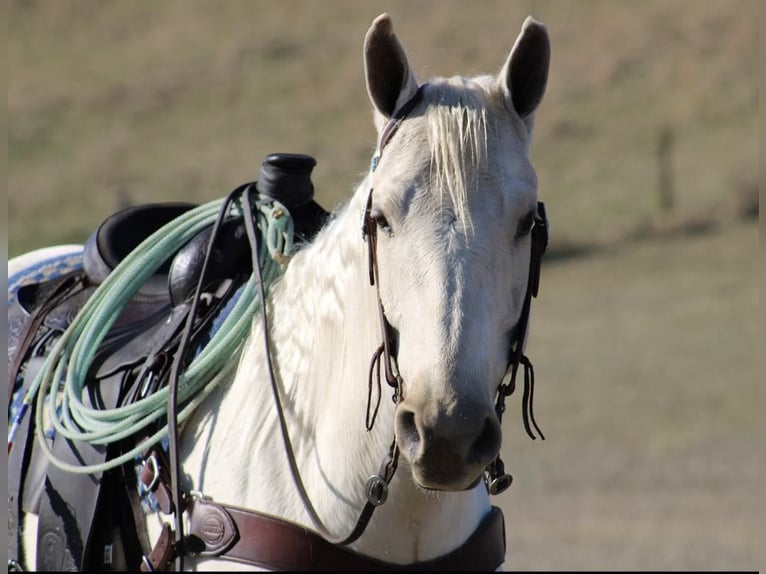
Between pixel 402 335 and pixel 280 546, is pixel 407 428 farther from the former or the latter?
pixel 280 546

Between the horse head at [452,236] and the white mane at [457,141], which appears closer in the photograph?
the horse head at [452,236]

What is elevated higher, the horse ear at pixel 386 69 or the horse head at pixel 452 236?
the horse ear at pixel 386 69

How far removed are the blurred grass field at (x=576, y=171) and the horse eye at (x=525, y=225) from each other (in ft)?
1.77

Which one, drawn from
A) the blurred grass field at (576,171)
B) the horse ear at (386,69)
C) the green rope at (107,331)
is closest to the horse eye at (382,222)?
the horse ear at (386,69)

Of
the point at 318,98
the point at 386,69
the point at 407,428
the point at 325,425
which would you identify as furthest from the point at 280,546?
the point at 318,98

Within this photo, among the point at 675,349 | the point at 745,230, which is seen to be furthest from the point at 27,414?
the point at 745,230

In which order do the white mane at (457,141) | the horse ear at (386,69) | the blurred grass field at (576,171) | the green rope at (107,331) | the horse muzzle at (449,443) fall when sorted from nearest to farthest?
1. the horse muzzle at (449,443)
2. the white mane at (457,141)
3. the horse ear at (386,69)
4. the green rope at (107,331)
5. the blurred grass field at (576,171)

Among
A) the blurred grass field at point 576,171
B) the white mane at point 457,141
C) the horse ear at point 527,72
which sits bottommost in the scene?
the blurred grass field at point 576,171

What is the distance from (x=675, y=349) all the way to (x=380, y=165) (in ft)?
36.7

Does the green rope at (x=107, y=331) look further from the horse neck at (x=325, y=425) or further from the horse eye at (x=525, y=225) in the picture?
the horse eye at (x=525, y=225)

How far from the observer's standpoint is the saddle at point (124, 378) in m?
3.32

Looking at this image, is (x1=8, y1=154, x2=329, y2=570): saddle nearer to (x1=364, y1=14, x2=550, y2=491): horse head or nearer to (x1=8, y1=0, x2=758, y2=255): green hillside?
(x1=364, y1=14, x2=550, y2=491): horse head

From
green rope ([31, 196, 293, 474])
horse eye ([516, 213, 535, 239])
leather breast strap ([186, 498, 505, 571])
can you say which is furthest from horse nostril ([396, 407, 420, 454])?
green rope ([31, 196, 293, 474])

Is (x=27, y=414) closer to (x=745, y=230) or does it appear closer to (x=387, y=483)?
(x=387, y=483)
